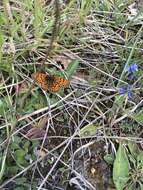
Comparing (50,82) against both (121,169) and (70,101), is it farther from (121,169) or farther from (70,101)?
(121,169)

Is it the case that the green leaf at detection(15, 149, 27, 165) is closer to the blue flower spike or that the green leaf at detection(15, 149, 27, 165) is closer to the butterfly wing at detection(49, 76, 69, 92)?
the butterfly wing at detection(49, 76, 69, 92)

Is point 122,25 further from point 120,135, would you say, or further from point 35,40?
point 120,135

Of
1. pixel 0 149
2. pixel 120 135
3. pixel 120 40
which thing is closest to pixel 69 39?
pixel 120 40

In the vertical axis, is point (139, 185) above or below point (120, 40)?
below

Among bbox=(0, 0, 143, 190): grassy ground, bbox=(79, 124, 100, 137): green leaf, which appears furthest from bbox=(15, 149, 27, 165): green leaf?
bbox=(79, 124, 100, 137): green leaf

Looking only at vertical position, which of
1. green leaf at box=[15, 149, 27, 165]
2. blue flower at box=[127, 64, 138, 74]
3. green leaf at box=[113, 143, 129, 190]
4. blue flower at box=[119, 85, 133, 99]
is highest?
blue flower at box=[127, 64, 138, 74]

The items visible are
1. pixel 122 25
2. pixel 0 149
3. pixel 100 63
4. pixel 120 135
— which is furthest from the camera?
pixel 122 25

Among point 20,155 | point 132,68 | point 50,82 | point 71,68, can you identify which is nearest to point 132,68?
point 132,68
